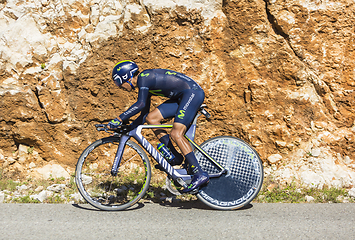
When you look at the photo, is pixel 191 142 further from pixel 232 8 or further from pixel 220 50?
pixel 232 8

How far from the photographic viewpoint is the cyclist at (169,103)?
162 inches

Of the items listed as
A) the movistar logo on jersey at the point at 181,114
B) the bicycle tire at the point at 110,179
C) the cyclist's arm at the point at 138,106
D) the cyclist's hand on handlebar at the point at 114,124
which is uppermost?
the cyclist's arm at the point at 138,106

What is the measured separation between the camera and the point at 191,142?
430cm

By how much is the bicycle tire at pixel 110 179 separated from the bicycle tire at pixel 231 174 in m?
0.88

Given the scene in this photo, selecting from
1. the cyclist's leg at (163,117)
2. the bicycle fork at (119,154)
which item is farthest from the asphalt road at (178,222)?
the cyclist's leg at (163,117)

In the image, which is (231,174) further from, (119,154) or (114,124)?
(114,124)

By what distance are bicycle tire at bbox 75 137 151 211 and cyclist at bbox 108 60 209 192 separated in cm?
42

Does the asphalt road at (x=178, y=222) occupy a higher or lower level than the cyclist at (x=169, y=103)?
lower

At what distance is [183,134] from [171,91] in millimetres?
646

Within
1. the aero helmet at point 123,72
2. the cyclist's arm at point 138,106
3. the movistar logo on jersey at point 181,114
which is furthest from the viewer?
the aero helmet at point 123,72

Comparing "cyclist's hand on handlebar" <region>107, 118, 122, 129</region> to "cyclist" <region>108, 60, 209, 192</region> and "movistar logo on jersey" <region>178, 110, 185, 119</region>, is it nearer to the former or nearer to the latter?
"cyclist" <region>108, 60, 209, 192</region>

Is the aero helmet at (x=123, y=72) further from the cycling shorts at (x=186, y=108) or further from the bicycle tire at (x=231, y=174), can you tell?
the bicycle tire at (x=231, y=174)

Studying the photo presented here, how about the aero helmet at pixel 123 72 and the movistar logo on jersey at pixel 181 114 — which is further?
the aero helmet at pixel 123 72

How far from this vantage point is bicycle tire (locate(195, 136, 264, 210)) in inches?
166
